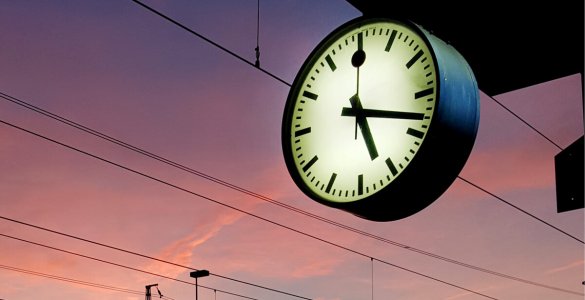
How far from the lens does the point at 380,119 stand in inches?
130

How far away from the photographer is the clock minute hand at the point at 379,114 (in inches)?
125

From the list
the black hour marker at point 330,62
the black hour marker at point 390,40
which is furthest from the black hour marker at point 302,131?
the black hour marker at point 390,40

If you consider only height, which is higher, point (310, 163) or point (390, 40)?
point (390, 40)

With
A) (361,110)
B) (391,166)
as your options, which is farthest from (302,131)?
(391,166)

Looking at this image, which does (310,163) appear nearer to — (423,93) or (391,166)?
(391,166)

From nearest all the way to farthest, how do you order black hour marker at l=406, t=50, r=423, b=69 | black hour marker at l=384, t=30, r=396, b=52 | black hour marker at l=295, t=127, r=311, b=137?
black hour marker at l=406, t=50, r=423, b=69
black hour marker at l=384, t=30, r=396, b=52
black hour marker at l=295, t=127, r=311, b=137

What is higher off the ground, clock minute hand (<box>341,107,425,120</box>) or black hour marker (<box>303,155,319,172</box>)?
clock minute hand (<box>341,107,425,120</box>)

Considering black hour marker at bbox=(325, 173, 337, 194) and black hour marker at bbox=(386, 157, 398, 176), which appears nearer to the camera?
black hour marker at bbox=(386, 157, 398, 176)

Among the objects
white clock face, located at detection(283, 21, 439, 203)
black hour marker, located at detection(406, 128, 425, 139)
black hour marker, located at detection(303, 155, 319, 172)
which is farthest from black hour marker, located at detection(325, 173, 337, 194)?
black hour marker, located at detection(406, 128, 425, 139)

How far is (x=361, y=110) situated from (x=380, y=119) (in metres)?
0.12

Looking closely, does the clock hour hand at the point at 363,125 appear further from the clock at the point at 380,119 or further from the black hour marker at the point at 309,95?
the black hour marker at the point at 309,95

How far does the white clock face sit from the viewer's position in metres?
3.16

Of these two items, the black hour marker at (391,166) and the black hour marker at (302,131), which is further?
the black hour marker at (302,131)

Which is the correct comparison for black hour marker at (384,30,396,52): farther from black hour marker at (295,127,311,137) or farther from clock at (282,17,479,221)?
black hour marker at (295,127,311,137)
